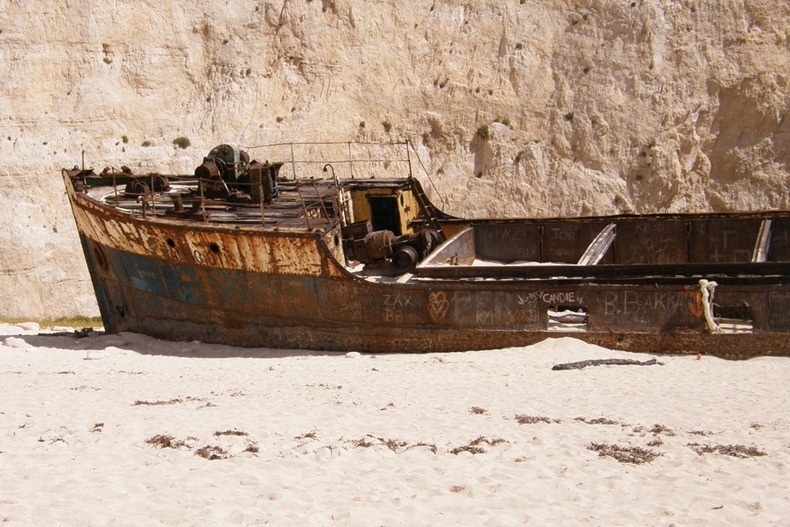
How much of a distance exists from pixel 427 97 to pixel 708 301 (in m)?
15.7

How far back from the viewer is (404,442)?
755 cm

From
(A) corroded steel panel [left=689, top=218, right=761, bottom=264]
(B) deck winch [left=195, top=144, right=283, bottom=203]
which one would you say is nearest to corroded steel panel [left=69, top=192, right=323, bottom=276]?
(B) deck winch [left=195, top=144, right=283, bottom=203]

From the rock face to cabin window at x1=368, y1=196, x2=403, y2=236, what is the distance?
826 cm

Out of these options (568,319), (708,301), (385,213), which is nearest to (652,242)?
(568,319)

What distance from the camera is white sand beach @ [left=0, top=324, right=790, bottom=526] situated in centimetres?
596

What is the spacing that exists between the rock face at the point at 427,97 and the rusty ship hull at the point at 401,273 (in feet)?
27.9

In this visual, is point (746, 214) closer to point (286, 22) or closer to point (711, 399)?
point (711, 399)

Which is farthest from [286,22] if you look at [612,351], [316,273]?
[612,351]

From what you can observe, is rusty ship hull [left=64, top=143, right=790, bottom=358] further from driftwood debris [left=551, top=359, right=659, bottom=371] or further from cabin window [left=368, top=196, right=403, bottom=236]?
driftwood debris [left=551, top=359, right=659, bottom=371]

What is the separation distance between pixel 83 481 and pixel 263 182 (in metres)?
8.40

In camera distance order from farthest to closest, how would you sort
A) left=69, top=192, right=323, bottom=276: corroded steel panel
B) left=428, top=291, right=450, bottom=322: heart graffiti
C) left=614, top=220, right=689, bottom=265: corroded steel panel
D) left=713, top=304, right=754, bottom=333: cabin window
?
left=614, top=220, right=689, bottom=265: corroded steel panel < left=69, top=192, right=323, bottom=276: corroded steel panel < left=428, top=291, right=450, bottom=322: heart graffiti < left=713, top=304, right=754, bottom=333: cabin window

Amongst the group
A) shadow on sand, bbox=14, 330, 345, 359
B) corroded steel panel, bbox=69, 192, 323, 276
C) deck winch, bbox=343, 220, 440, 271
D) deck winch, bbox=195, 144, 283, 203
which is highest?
deck winch, bbox=195, 144, 283, 203

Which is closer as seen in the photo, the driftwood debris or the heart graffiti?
the driftwood debris

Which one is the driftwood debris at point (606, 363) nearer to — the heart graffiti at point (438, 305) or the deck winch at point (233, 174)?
the heart graffiti at point (438, 305)
